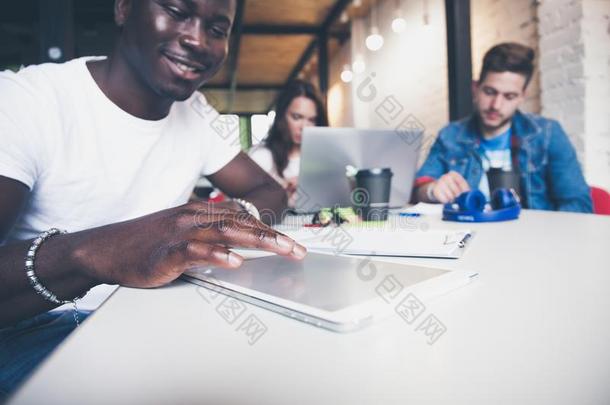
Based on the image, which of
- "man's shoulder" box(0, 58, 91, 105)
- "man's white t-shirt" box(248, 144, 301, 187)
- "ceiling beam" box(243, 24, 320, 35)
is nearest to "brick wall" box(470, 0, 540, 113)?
"man's white t-shirt" box(248, 144, 301, 187)

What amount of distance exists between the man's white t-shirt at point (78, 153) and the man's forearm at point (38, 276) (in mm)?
222

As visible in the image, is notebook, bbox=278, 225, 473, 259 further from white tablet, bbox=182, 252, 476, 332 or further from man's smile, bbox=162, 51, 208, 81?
man's smile, bbox=162, 51, 208, 81

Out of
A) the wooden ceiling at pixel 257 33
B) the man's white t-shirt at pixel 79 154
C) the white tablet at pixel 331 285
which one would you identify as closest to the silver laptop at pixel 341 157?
the man's white t-shirt at pixel 79 154

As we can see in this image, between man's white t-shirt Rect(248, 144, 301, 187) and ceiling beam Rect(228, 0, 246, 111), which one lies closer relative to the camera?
man's white t-shirt Rect(248, 144, 301, 187)

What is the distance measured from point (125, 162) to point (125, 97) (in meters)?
0.17

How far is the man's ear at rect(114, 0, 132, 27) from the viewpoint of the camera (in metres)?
1.02

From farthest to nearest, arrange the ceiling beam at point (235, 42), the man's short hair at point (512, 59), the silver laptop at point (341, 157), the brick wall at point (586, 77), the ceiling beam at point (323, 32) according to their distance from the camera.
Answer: the ceiling beam at point (323, 32)
the ceiling beam at point (235, 42)
the brick wall at point (586, 77)
the man's short hair at point (512, 59)
the silver laptop at point (341, 157)

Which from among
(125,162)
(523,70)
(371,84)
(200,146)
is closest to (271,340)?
(125,162)

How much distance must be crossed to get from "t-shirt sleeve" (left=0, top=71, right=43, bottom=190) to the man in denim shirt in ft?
5.11

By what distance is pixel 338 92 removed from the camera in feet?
24.1

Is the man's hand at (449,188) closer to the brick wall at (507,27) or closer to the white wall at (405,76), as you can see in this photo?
the brick wall at (507,27)

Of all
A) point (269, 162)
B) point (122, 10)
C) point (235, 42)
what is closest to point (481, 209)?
point (122, 10)

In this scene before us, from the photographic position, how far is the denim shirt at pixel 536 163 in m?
1.67

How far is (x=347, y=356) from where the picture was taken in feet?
1.00
